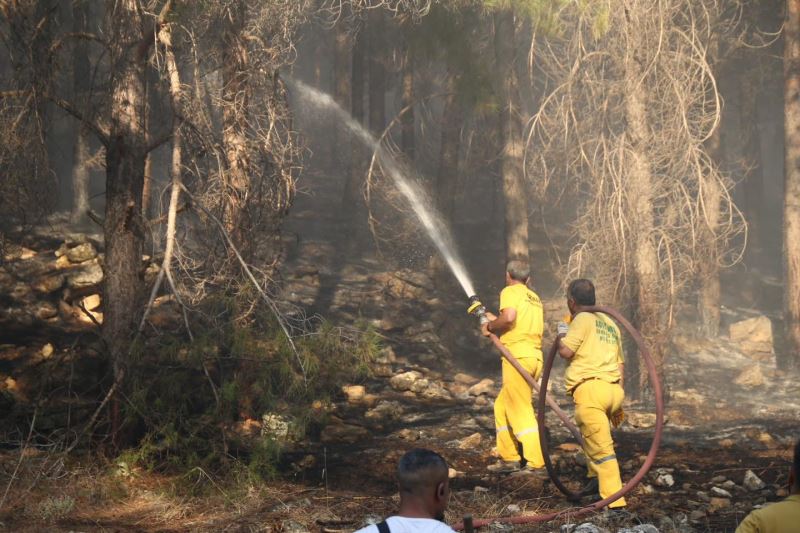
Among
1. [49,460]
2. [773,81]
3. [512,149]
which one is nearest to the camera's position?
[49,460]

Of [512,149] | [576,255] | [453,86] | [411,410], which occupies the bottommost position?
[411,410]

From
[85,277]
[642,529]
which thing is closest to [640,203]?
[642,529]

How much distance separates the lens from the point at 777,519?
3.04 meters

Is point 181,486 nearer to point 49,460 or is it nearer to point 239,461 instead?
point 239,461

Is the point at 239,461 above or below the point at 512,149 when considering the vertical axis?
below

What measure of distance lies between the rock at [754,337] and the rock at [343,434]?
8.76m

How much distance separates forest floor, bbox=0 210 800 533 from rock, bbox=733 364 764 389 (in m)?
0.02

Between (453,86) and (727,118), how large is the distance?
16.8m

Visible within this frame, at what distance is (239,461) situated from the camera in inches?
277

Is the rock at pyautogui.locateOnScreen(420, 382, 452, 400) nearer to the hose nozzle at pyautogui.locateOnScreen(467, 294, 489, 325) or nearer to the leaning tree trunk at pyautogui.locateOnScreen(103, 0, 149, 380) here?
the hose nozzle at pyautogui.locateOnScreen(467, 294, 489, 325)

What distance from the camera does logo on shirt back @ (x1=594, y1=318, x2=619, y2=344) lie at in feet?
21.7

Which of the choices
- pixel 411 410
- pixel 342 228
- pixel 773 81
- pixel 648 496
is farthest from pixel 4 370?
pixel 773 81

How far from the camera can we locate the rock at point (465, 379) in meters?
12.2

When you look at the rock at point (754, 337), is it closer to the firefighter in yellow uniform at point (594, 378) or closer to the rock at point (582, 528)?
the firefighter in yellow uniform at point (594, 378)
